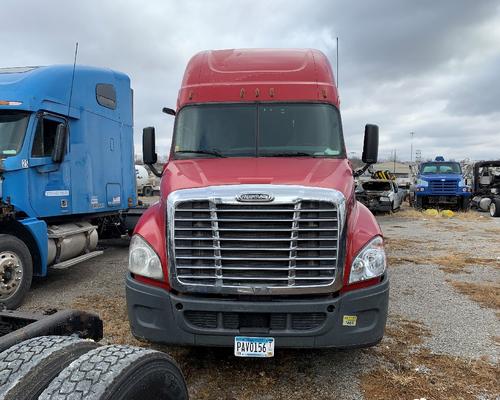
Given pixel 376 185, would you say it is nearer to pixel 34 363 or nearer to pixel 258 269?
pixel 258 269

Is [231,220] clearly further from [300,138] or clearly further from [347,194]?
[300,138]

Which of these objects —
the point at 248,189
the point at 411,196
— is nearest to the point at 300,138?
the point at 248,189

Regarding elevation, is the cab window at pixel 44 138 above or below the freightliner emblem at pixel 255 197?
above

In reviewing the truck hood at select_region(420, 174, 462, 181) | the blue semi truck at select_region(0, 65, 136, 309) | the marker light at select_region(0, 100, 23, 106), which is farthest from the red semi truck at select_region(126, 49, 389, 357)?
the truck hood at select_region(420, 174, 462, 181)

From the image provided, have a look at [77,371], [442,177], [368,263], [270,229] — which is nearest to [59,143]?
[270,229]

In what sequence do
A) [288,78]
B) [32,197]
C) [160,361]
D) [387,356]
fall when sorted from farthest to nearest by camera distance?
[32,197], [288,78], [387,356], [160,361]

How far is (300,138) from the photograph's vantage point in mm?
4887

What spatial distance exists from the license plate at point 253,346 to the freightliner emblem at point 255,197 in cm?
106

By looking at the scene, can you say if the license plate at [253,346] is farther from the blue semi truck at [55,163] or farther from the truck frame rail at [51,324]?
the blue semi truck at [55,163]

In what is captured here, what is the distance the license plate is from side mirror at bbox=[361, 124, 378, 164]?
2840mm

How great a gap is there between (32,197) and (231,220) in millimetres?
4009

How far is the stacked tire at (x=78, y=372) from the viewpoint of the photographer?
190 cm

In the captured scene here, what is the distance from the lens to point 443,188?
20.7 m

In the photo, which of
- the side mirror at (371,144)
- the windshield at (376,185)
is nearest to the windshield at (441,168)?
the windshield at (376,185)
